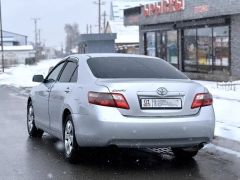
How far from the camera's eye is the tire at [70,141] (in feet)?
23.4

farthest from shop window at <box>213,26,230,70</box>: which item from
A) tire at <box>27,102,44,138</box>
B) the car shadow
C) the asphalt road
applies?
the car shadow

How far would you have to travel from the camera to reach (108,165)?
7176 mm

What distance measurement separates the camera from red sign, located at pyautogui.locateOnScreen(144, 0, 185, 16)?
27.9 metres

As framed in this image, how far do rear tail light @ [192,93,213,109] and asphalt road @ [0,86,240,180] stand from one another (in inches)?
33.1

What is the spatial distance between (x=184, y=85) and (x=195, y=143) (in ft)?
2.49

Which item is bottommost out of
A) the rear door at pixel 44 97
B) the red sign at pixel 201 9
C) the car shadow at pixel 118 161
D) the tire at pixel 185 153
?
the car shadow at pixel 118 161

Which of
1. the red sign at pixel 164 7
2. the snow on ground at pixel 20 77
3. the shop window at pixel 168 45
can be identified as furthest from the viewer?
the shop window at pixel 168 45

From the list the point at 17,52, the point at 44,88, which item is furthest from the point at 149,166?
the point at 17,52

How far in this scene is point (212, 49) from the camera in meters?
26.7

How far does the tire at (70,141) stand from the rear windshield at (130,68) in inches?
31.0

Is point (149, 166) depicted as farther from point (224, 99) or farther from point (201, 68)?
point (201, 68)

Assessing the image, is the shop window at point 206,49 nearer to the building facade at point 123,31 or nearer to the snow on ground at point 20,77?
the snow on ground at point 20,77

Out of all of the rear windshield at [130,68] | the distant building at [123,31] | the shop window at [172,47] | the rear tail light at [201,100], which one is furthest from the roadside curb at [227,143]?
the distant building at [123,31]

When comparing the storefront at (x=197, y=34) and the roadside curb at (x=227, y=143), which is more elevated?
the storefront at (x=197, y=34)
